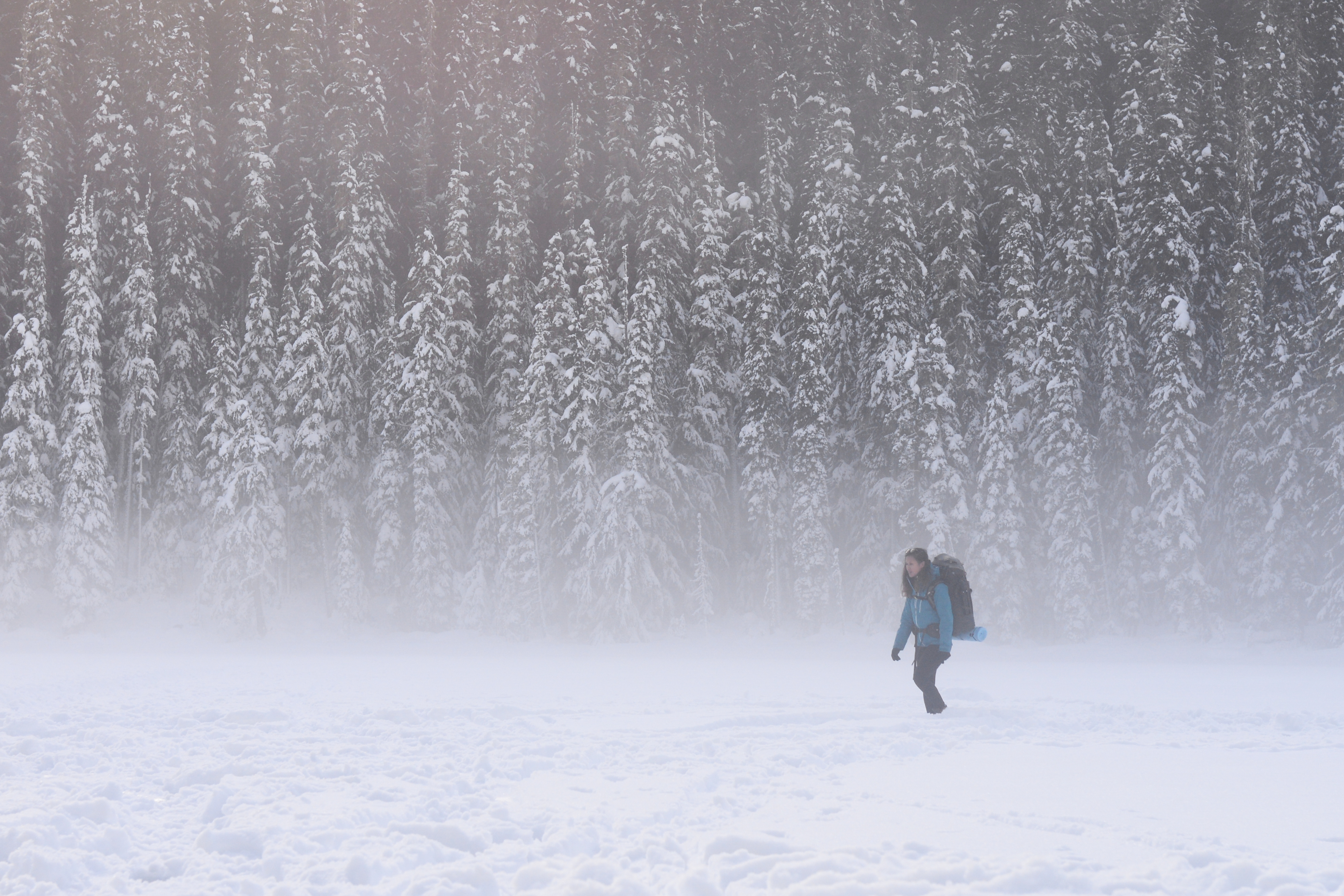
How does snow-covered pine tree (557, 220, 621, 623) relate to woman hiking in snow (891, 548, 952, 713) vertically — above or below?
above

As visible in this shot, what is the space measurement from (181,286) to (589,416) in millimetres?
14987

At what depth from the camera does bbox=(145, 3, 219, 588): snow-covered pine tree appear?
30.3 m

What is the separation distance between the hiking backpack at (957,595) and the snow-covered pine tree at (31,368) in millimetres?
28665

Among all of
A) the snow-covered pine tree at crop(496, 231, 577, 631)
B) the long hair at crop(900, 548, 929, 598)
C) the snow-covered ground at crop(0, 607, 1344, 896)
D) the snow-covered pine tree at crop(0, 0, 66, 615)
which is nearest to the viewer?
the snow-covered ground at crop(0, 607, 1344, 896)

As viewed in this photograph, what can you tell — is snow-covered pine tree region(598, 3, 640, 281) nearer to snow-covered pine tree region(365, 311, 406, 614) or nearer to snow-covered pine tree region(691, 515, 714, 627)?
snow-covered pine tree region(365, 311, 406, 614)

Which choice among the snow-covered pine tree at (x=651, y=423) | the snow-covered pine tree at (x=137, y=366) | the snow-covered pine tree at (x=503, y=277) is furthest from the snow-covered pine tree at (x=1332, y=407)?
the snow-covered pine tree at (x=137, y=366)

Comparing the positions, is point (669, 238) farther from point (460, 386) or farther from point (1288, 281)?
point (1288, 281)

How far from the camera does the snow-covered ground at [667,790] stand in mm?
4734

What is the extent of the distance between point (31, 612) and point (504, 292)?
1813cm

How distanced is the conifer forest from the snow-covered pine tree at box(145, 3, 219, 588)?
0.51 feet

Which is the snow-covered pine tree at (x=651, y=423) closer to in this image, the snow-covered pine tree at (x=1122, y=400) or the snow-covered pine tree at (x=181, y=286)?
the snow-covered pine tree at (x=1122, y=400)

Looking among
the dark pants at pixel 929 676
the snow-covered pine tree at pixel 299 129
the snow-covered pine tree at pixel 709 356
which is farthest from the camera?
the snow-covered pine tree at pixel 299 129

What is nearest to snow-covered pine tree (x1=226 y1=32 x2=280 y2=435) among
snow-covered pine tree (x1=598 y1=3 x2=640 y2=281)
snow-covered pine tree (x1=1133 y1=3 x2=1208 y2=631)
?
snow-covered pine tree (x1=598 y1=3 x2=640 y2=281)

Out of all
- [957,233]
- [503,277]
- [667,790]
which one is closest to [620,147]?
[503,277]
